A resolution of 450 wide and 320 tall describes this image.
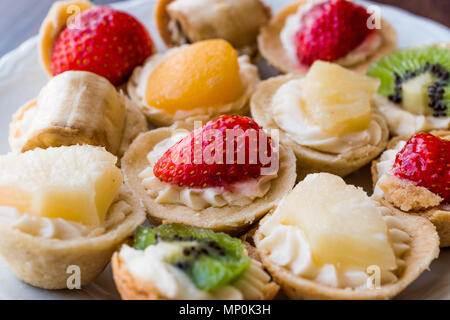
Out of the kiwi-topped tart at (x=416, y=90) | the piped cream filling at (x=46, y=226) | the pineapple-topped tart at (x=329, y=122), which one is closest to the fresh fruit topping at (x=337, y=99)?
the pineapple-topped tart at (x=329, y=122)

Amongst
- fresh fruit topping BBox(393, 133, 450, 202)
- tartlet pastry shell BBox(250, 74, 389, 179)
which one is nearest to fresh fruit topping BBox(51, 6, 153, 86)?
tartlet pastry shell BBox(250, 74, 389, 179)

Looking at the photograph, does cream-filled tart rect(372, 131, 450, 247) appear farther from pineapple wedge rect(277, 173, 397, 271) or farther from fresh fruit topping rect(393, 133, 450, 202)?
pineapple wedge rect(277, 173, 397, 271)

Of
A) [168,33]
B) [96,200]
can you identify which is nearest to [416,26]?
[168,33]

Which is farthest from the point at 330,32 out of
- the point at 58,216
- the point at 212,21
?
the point at 58,216

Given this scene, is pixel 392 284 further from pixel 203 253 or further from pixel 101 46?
pixel 101 46

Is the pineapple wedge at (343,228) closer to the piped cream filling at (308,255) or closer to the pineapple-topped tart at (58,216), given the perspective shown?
the piped cream filling at (308,255)

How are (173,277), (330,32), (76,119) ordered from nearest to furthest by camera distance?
(173,277) → (76,119) → (330,32)
